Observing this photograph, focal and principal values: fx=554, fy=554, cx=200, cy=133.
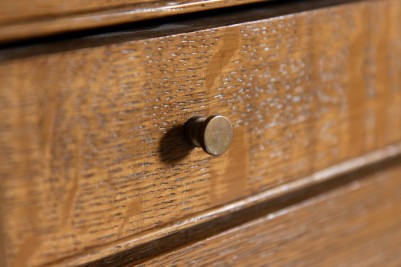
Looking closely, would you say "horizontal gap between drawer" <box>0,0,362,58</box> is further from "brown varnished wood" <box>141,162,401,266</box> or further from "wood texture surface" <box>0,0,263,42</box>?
"brown varnished wood" <box>141,162,401,266</box>

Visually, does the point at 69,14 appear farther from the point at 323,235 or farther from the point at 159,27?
the point at 323,235

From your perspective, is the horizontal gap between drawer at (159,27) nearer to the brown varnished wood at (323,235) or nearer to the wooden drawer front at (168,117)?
A: the wooden drawer front at (168,117)

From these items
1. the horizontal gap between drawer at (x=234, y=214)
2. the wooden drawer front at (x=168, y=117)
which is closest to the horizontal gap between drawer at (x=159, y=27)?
the wooden drawer front at (x=168, y=117)

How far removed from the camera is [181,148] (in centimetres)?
38

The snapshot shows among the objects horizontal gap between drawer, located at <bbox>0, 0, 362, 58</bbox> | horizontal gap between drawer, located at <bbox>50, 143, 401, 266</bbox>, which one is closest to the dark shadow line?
horizontal gap between drawer, located at <bbox>50, 143, 401, 266</bbox>

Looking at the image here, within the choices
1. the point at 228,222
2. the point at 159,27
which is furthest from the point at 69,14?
the point at 228,222

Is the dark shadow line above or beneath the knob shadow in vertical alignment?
beneath

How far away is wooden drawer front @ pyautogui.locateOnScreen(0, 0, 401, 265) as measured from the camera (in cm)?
32

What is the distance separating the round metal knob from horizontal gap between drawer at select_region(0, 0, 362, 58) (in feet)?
0.21

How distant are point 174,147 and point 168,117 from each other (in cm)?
2

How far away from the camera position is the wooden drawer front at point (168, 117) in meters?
0.32

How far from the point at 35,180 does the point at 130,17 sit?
0.11 meters

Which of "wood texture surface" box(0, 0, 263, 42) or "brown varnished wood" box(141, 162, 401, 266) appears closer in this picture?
"wood texture surface" box(0, 0, 263, 42)

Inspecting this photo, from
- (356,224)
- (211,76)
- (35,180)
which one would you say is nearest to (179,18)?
(211,76)
